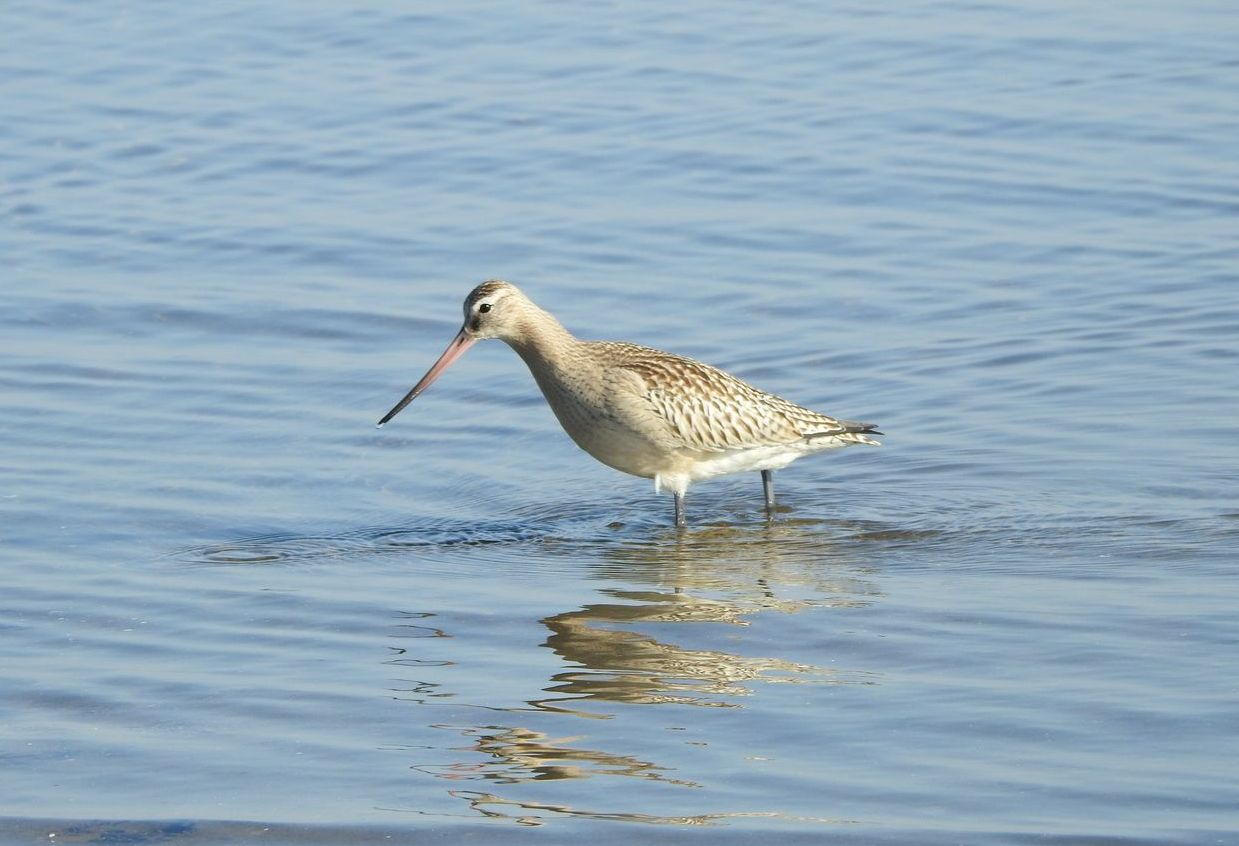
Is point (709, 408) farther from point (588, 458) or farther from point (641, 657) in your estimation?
point (641, 657)

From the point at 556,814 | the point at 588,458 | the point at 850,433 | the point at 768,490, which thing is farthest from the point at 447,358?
the point at 556,814

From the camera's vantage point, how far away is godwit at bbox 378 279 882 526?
9.38 m

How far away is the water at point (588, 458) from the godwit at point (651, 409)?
0.28 metres

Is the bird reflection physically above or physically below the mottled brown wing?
below

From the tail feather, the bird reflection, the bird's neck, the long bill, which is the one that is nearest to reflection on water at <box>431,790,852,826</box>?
the bird reflection

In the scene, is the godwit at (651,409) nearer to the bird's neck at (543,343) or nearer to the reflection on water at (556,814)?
the bird's neck at (543,343)

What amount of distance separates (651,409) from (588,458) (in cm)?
114

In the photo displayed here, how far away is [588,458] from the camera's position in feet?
34.2

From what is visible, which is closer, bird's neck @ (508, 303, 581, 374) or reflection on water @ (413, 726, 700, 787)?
reflection on water @ (413, 726, 700, 787)

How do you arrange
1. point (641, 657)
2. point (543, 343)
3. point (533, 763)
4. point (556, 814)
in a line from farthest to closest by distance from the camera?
point (543, 343), point (641, 657), point (533, 763), point (556, 814)

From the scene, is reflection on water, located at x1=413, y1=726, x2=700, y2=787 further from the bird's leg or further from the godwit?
the bird's leg

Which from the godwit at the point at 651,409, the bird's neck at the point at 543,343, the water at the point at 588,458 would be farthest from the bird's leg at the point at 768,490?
the bird's neck at the point at 543,343

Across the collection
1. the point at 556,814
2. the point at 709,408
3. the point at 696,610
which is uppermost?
the point at 709,408

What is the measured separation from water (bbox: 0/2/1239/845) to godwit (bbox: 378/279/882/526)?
0.28 metres
